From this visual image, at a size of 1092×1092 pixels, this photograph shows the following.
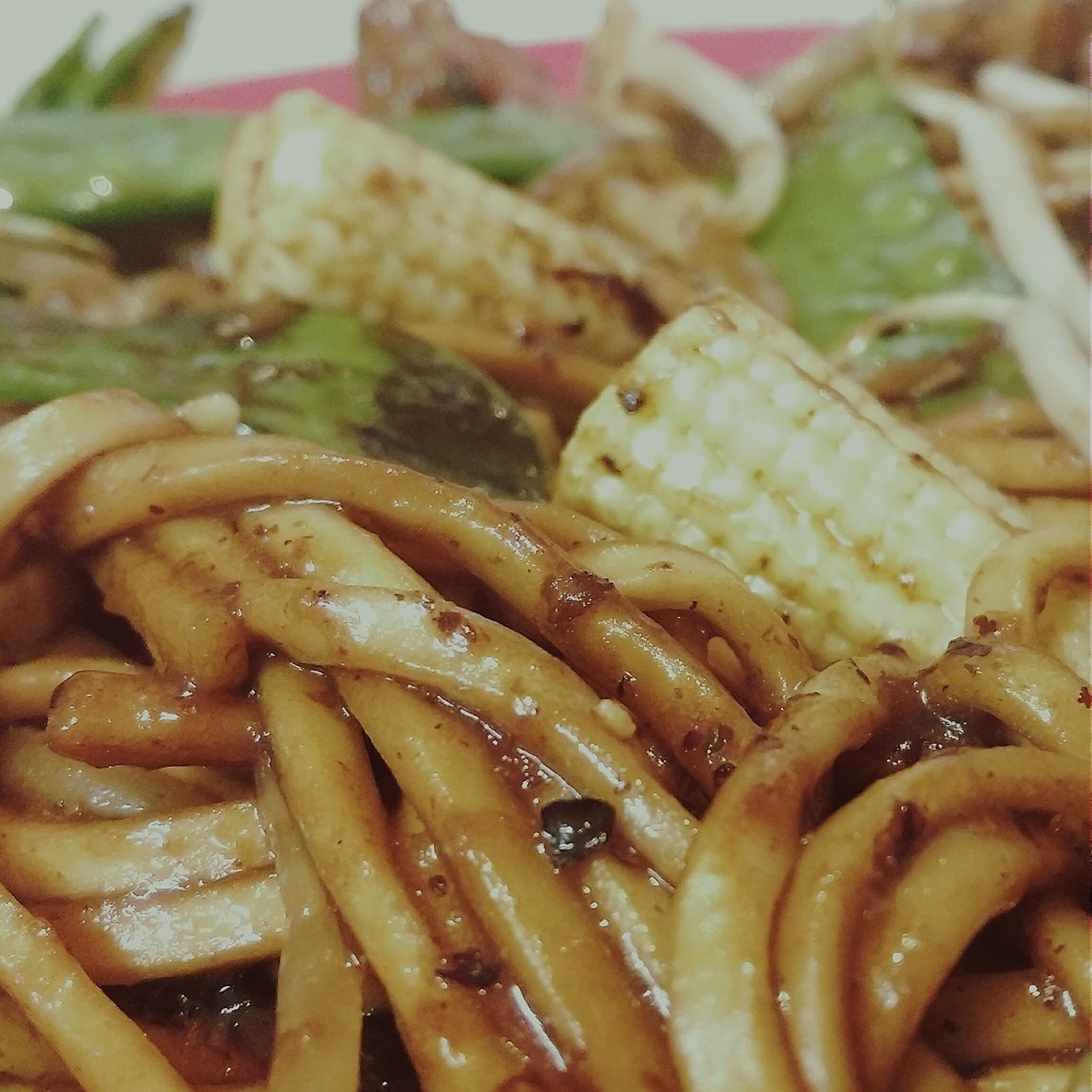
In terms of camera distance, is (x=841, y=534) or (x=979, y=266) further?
(x=979, y=266)

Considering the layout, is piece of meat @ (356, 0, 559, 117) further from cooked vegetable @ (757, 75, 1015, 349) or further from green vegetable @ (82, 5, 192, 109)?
cooked vegetable @ (757, 75, 1015, 349)

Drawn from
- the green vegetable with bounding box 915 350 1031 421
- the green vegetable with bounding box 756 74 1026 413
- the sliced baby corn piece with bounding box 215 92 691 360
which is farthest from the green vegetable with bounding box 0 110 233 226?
the green vegetable with bounding box 915 350 1031 421

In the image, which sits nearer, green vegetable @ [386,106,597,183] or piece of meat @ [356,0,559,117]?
green vegetable @ [386,106,597,183]

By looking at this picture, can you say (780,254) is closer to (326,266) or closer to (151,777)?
(326,266)

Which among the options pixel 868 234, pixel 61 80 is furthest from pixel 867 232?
pixel 61 80

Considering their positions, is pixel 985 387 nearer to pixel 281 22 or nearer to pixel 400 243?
pixel 400 243

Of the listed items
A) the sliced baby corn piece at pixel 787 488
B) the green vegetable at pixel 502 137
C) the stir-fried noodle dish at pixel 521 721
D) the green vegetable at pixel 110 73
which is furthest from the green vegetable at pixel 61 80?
the sliced baby corn piece at pixel 787 488

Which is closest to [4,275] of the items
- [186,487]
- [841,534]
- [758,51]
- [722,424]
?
[186,487]
